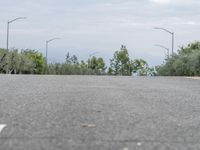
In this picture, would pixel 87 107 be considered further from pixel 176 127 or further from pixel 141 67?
pixel 141 67

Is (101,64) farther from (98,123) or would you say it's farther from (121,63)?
(98,123)

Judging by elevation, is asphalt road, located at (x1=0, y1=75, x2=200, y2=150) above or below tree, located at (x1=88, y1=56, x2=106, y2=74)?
below

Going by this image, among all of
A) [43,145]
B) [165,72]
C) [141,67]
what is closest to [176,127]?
[43,145]

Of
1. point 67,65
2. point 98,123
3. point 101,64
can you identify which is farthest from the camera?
point 101,64

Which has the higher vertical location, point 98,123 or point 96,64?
point 96,64

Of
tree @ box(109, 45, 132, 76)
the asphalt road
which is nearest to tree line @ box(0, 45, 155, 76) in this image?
tree @ box(109, 45, 132, 76)

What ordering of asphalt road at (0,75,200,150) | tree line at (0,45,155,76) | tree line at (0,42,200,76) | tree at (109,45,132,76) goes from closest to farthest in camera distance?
asphalt road at (0,75,200,150)
tree line at (0,42,200,76)
tree line at (0,45,155,76)
tree at (109,45,132,76)

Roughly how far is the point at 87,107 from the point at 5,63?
→ 55584 mm

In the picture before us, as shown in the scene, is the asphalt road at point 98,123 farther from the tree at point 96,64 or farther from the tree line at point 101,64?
the tree at point 96,64

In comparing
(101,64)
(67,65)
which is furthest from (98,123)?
(101,64)

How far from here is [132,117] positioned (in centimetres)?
1102

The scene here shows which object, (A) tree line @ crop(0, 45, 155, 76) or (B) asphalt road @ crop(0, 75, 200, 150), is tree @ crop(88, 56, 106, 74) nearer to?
(A) tree line @ crop(0, 45, 155, 76)

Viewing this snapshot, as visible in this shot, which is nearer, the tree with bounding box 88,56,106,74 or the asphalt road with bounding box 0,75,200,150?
the asphalt road with bounding box 0,75,200,150

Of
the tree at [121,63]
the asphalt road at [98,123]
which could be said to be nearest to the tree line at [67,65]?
the tree at [121,63]
